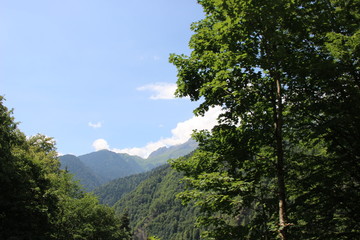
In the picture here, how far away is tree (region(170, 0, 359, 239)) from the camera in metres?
7.44

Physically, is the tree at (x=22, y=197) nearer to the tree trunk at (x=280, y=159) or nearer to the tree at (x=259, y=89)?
the tree at (x=259, y=89)

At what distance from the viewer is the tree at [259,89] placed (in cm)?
744

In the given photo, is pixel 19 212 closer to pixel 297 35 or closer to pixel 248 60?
pixel 248 60

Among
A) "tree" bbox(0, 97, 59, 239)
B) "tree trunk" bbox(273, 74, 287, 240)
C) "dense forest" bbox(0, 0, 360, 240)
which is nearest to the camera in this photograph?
"tree trunk" bbox(273, 74, 287, 240)

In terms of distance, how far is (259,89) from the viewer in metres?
8.01

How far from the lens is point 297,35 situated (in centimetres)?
901

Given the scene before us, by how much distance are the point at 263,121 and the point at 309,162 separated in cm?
325

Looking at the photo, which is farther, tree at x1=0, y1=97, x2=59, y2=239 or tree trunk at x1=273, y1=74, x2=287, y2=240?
tree at x1=0, y1=97, x2=59, y2=239

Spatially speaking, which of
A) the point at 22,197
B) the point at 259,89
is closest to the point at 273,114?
the point at 259,89

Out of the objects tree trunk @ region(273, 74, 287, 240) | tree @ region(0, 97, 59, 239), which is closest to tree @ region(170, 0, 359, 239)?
tree trunk @ region(273, 74, 287, 240)

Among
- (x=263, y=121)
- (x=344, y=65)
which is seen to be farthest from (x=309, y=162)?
(x=344, y=65)

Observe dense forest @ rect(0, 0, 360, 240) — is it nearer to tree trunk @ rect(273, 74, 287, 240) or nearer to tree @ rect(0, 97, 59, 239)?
tree trunk @ rect(273, 74, 287, 240)

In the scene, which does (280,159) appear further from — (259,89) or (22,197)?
(22,197)

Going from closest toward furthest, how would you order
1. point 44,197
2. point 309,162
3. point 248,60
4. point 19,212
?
point 248,60 → point 309,162 → point 19,212 → point 44,197
